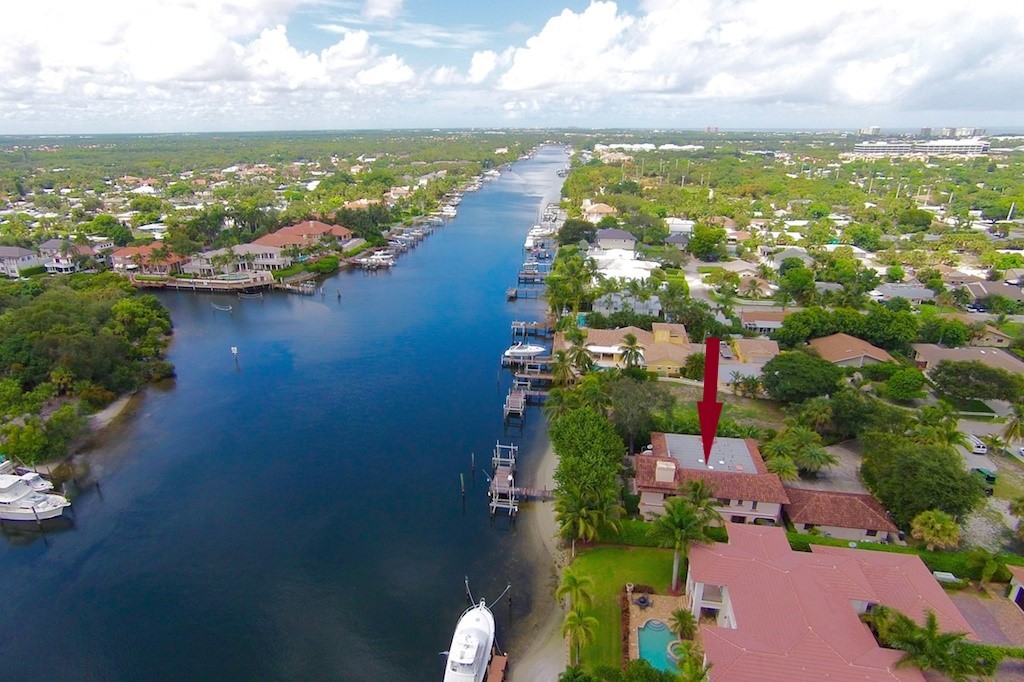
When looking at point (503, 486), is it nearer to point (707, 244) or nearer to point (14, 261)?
point (707, 244)

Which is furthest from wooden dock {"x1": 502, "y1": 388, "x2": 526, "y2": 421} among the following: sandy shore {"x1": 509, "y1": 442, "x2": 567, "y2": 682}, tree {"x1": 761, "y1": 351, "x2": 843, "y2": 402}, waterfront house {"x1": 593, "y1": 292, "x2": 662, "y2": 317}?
tree {"x1": 761, "y1": 351, "x2": 843, "y2": 402}

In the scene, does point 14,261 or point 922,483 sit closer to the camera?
point 922,483

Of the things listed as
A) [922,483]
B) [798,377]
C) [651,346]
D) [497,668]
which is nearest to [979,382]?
[798,377]

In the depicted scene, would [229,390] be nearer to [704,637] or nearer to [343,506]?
[343,506]

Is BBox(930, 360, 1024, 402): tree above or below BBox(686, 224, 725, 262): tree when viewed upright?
below

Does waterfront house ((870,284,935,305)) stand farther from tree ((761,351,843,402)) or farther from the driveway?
the driveway
